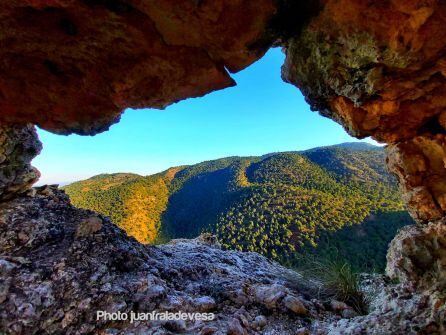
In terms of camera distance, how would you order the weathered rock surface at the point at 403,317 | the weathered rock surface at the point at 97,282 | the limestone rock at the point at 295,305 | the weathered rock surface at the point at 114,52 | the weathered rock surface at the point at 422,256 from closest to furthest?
the weathered rock surface at the point at 403,317 < the weathered rock surface at the point at 114,52 < the weathered rock surface at the point at 422,256 < the weathered rock surface at the point at 97,282 < the limestone rock at the point at 295,305

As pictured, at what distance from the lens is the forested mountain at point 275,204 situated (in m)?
26.8

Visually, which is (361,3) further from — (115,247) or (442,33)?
(115,247)

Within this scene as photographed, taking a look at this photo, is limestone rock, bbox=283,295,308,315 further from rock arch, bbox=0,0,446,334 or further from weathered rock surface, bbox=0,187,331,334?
rock arch, bbox=0,0,446,334

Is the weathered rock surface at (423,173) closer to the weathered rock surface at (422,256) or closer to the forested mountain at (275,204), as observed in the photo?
the weathered rock surface at (422,256)

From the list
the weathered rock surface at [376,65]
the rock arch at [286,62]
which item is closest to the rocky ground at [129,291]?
the rock arch at [286,62]

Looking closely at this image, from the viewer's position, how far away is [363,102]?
4242 mm

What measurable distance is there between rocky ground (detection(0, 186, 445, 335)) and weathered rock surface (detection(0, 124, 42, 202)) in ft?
1.04

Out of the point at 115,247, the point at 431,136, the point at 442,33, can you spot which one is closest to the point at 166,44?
the point at 442,33

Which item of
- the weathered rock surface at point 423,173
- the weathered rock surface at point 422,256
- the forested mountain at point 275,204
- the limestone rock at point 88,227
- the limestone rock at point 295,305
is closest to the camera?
the weathered rock surface at point 422,256

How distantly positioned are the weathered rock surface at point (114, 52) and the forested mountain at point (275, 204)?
45.0 ft

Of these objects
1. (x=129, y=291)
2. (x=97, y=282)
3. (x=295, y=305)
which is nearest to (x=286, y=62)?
(x=295, y=305)

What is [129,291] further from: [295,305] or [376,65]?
[376,65]

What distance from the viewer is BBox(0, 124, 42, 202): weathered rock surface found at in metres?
5.82

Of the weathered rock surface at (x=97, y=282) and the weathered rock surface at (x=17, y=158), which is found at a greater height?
the weathered rock surface at (x=17, y=158)
